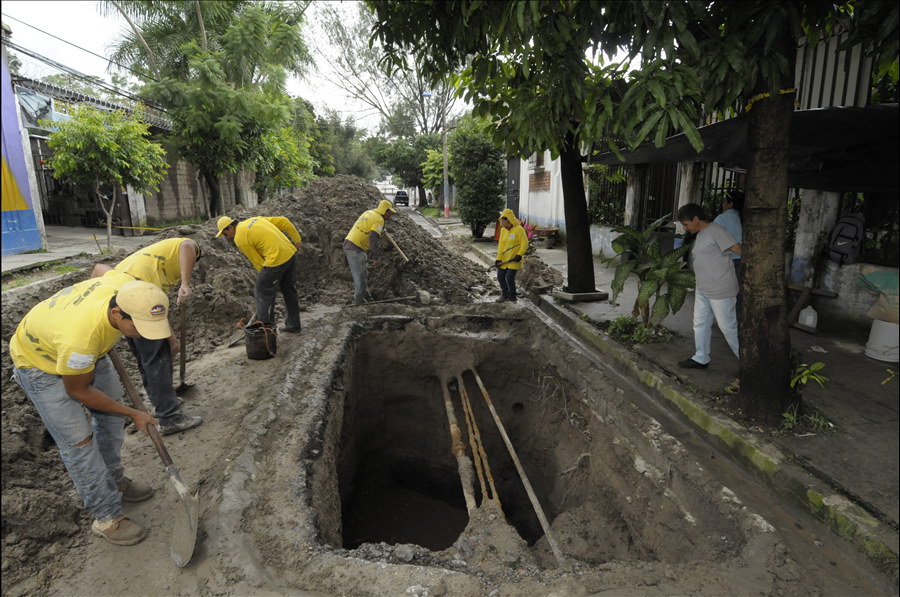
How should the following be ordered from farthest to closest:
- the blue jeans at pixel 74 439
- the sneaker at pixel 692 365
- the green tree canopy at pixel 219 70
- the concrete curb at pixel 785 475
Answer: the green tree canopy at pixel 219 70, the sneaker at pixel 692 365, the blue jeans at pixel 74 439, the concrete curb at pixel 785 475

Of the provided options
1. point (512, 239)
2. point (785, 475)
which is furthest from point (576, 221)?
point (785, 475)

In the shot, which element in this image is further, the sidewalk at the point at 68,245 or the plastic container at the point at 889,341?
the sidewalk at the point at 68,245

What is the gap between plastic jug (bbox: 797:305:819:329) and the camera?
5113mm

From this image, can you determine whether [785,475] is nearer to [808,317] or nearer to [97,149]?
[808,317]

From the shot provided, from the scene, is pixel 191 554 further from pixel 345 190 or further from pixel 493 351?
pixel 345 190

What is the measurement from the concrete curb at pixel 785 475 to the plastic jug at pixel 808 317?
184 centimetres

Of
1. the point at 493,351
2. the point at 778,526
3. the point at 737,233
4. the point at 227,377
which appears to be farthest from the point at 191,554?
the point at 737,233

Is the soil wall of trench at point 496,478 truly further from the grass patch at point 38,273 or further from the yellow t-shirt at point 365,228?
the grass patch at point 38,273

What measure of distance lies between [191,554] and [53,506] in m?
1.01

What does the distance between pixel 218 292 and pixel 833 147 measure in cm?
672

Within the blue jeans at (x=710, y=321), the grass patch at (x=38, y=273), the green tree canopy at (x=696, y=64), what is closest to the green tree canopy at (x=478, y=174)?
the grass patch at (x=38, y=273)

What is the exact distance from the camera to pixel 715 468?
3.37m

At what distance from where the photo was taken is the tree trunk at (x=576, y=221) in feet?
22.2

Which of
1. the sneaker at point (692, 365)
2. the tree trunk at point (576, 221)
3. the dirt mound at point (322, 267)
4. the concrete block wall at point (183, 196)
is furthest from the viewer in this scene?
the concrete block wall at point (183, 196)
